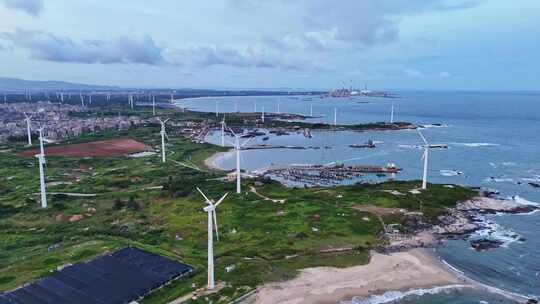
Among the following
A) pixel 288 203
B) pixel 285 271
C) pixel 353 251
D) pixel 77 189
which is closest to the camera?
pixel 285 271

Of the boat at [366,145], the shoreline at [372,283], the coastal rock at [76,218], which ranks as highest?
the boat at [366,145]

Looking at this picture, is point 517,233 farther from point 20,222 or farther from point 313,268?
point 20,222

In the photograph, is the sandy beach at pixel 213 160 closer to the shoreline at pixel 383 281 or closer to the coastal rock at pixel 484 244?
the shoreline at pixel 383 281

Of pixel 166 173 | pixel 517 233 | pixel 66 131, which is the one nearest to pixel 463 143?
pixel 517 233

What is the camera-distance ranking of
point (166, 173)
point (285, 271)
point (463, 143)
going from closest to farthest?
point (285, 271) → point (166, 173) → point (463, 143)

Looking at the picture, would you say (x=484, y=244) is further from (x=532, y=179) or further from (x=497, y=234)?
(x=532, y=179)

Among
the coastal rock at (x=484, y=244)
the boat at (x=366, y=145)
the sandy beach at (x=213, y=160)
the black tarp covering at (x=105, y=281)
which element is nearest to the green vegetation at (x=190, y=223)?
the black tarp covering at (x=105, y=281)

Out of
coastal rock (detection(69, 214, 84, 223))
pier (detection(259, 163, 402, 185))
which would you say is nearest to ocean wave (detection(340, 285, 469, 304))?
coastal rock (detection(69, 214, 84, 223))
